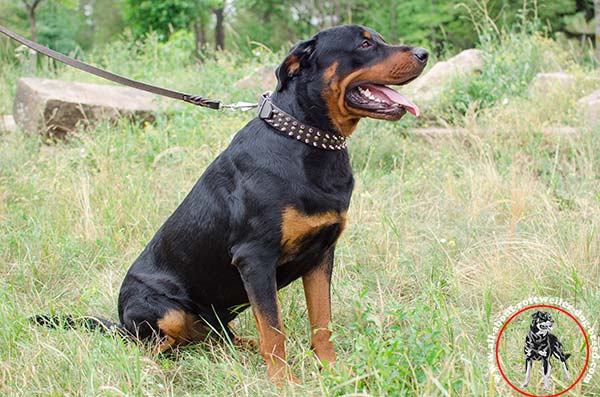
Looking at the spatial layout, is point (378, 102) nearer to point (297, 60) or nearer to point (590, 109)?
point (297, 60)

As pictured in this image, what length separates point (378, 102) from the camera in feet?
9.78

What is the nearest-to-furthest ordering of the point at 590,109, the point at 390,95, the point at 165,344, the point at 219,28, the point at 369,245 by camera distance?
1. the point at 390,95
2. the point at 165,344
3. the point at 369,245
4. the point at 590,109
5. the point at 219,28

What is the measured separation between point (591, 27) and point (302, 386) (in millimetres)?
18701

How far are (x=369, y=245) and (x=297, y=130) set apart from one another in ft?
5.04

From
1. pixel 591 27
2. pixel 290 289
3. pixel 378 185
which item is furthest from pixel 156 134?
pixel 591 27

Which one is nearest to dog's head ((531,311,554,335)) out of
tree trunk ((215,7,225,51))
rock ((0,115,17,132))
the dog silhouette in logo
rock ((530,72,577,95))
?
the dog silhouette in logo

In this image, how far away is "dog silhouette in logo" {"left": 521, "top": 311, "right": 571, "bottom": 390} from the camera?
2.45m

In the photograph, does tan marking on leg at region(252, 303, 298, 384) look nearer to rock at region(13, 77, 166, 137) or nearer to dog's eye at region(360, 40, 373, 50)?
dog's eye at region(360, 40, 373, 50)

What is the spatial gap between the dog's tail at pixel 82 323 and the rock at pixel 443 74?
507 cm

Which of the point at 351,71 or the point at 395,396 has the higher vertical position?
the point at 351,71

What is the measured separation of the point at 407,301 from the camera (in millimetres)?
3758

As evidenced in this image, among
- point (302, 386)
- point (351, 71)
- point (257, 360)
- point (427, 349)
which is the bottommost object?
Result: point (257, 360)

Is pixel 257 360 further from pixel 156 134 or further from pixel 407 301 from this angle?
pixel 156 134

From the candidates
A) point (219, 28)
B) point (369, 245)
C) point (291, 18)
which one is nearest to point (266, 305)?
point (369, 245)
